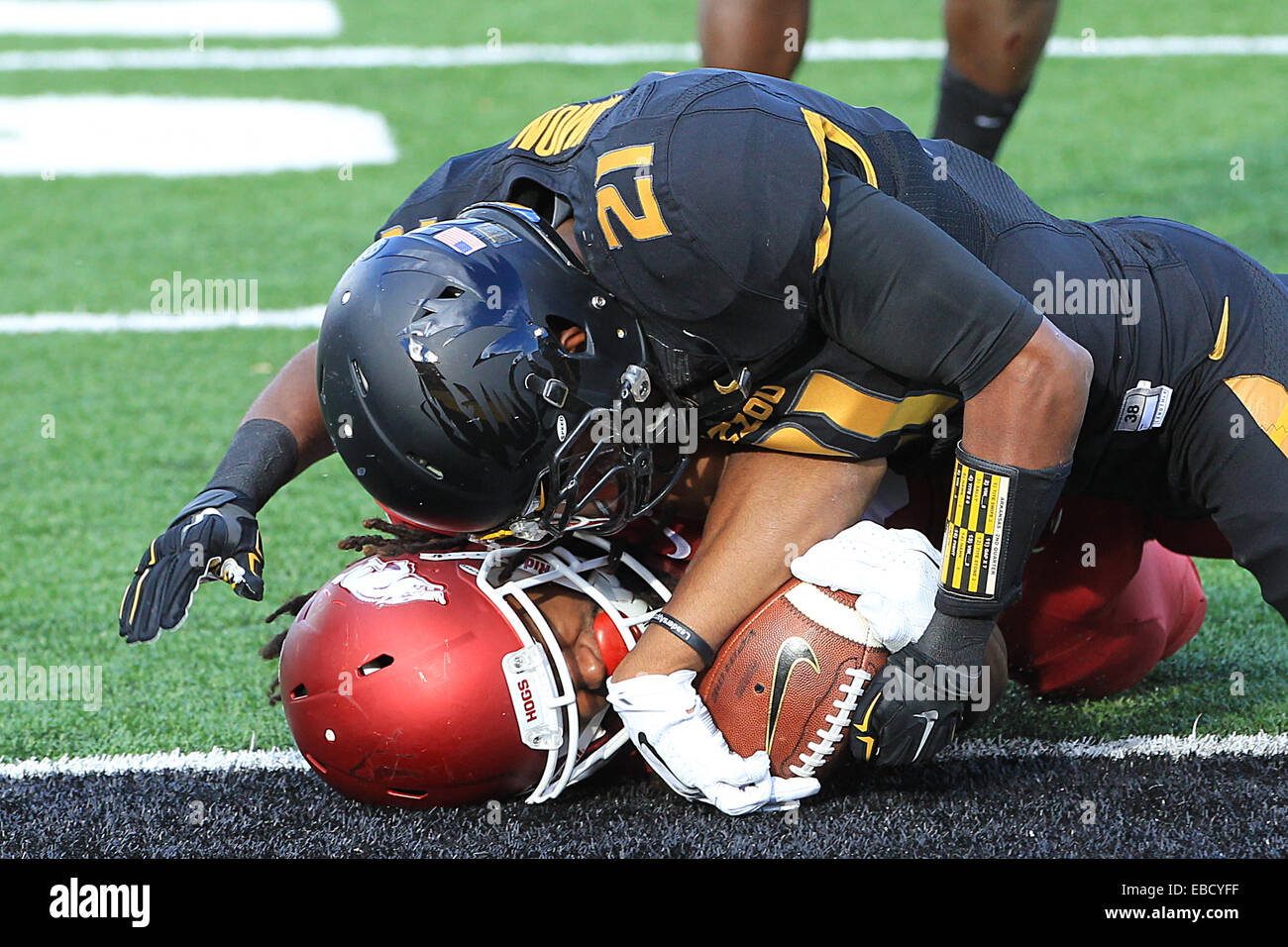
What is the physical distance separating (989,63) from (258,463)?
2304 mm

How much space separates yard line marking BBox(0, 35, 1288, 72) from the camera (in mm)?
8805

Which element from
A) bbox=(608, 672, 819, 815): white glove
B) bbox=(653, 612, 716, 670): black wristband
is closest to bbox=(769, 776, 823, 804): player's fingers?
bbox=(608, 672, 819, 815): white glove

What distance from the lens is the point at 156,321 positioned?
17.8 ft

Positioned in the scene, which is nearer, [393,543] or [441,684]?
[441,684]

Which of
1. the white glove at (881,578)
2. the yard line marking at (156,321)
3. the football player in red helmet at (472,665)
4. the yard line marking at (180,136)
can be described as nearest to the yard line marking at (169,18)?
the yard line marking at (180,136)

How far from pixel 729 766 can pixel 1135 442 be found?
0.89m

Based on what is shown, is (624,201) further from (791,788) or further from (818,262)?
(791,788)

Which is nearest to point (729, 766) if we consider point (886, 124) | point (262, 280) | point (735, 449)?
point (735, 449)

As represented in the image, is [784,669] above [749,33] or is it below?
below

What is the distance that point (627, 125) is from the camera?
2.17 m

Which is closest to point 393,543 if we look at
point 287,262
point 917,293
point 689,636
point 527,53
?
point 689,636

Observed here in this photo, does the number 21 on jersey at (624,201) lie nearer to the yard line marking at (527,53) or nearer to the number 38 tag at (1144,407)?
the number 38 tag at (1144,407)

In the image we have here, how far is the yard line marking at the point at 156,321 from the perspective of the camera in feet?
17.4

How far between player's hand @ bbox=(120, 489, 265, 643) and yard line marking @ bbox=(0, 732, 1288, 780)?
0.50m
